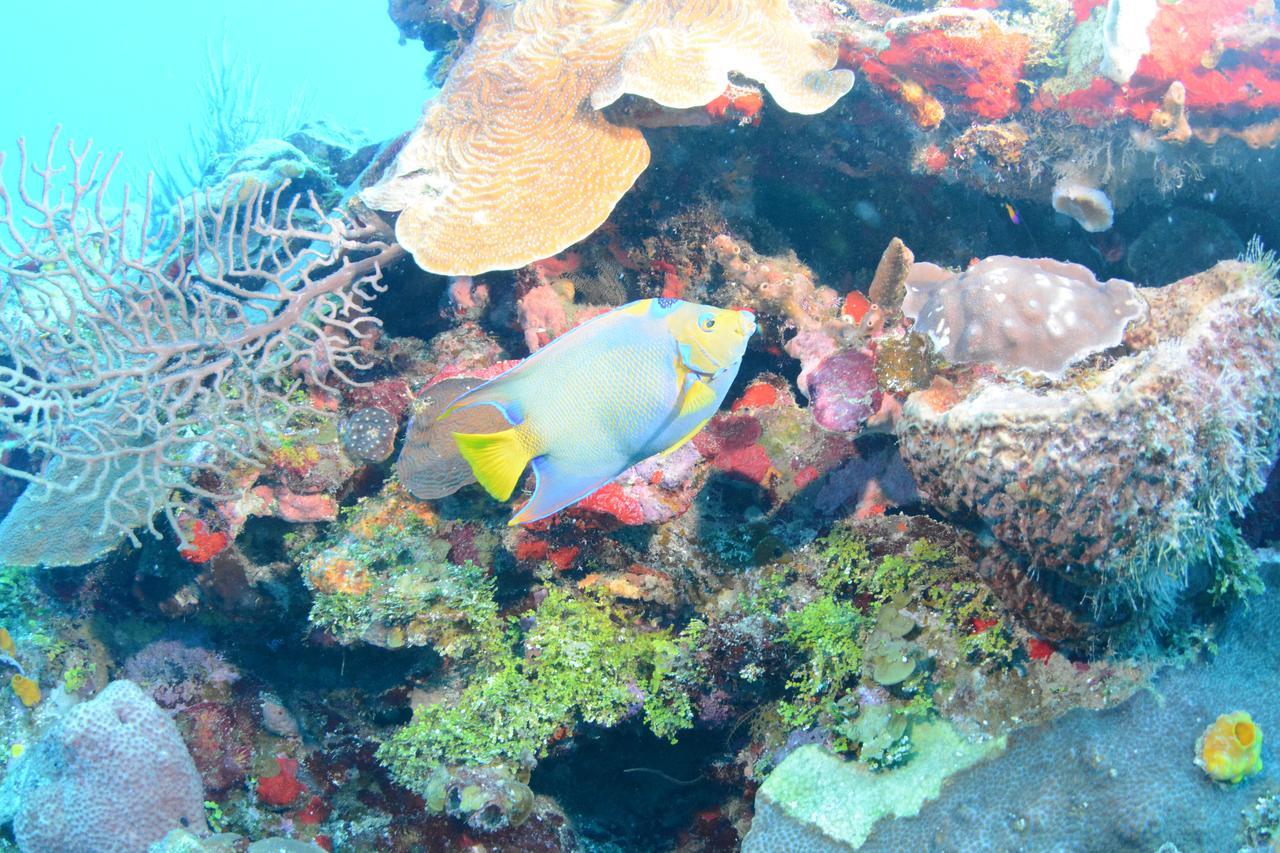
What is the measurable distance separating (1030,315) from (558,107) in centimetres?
312

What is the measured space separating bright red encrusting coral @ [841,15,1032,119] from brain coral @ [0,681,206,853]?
6091 mm

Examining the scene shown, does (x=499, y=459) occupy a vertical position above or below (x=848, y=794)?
above

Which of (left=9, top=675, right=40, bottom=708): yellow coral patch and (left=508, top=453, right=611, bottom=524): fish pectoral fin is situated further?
(left=9, top=675, right=40, bottom=708): yellow coral patch

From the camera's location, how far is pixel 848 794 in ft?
8.80

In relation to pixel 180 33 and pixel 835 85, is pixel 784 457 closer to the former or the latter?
→ pixel 835 85

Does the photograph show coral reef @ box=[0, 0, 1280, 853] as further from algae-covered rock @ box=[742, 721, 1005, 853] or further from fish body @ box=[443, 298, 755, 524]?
fish body @ box=[443, 298, 755, 524]

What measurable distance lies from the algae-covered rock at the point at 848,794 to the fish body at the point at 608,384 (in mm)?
1800

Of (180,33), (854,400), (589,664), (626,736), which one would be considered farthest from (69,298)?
(180,33)

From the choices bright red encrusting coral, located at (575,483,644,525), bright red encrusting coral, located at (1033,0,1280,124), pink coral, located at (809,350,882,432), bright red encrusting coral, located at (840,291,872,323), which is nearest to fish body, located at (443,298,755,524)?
bright red encrusting coral, located at (575,483,644,525)

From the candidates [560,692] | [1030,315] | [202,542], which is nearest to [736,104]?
[1030,315]

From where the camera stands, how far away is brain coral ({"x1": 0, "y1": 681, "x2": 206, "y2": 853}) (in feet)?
12.5

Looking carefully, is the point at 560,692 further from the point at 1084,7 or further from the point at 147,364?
the point at 1084,7

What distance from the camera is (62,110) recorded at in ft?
291

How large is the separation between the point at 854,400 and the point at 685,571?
1354 millimetres
